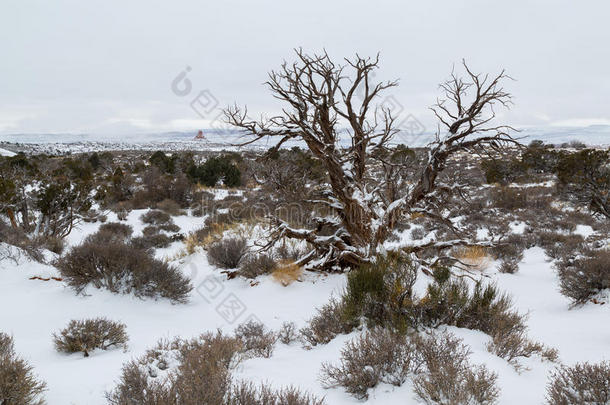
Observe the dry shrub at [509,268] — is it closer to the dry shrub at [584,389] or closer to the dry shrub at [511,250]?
the dry shrub at [511,250]

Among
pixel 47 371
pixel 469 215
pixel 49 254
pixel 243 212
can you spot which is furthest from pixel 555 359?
pixel 243 212

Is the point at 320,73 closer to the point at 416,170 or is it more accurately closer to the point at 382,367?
the point at 416,170

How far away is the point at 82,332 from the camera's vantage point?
13.5 feet

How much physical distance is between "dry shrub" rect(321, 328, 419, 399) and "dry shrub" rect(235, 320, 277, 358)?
1.05m

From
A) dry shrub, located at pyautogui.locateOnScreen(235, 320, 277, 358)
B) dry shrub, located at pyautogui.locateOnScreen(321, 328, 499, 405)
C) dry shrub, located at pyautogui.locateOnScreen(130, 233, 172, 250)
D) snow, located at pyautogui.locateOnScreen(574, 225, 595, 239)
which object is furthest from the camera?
snow, located at pyautogui.locateOnScreen(574, 225, 595, 239)

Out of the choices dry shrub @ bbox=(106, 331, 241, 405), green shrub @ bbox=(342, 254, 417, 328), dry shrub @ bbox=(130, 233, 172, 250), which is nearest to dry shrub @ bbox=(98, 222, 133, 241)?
dry shrub @ bbox=(130, 233, 172, 250)

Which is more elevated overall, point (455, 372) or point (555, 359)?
point (455, 372)

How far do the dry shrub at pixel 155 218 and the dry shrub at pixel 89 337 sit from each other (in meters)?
9.79

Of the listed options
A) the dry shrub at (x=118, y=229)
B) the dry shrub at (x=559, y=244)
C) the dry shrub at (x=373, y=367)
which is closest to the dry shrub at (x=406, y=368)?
the dry shrub at (x=373, y=367)

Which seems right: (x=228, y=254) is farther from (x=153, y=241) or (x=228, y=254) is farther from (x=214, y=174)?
(x=214, y=174)

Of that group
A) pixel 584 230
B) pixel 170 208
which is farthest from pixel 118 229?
pixel 584 230

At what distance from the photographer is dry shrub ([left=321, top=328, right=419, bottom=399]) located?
2920mm

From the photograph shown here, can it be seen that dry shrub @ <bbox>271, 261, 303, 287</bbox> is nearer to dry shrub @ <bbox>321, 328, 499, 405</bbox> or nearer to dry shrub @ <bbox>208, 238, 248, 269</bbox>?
dry shrub @ <bbox>208, 238, 248, 269</bbox>

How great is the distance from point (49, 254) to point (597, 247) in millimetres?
13408
